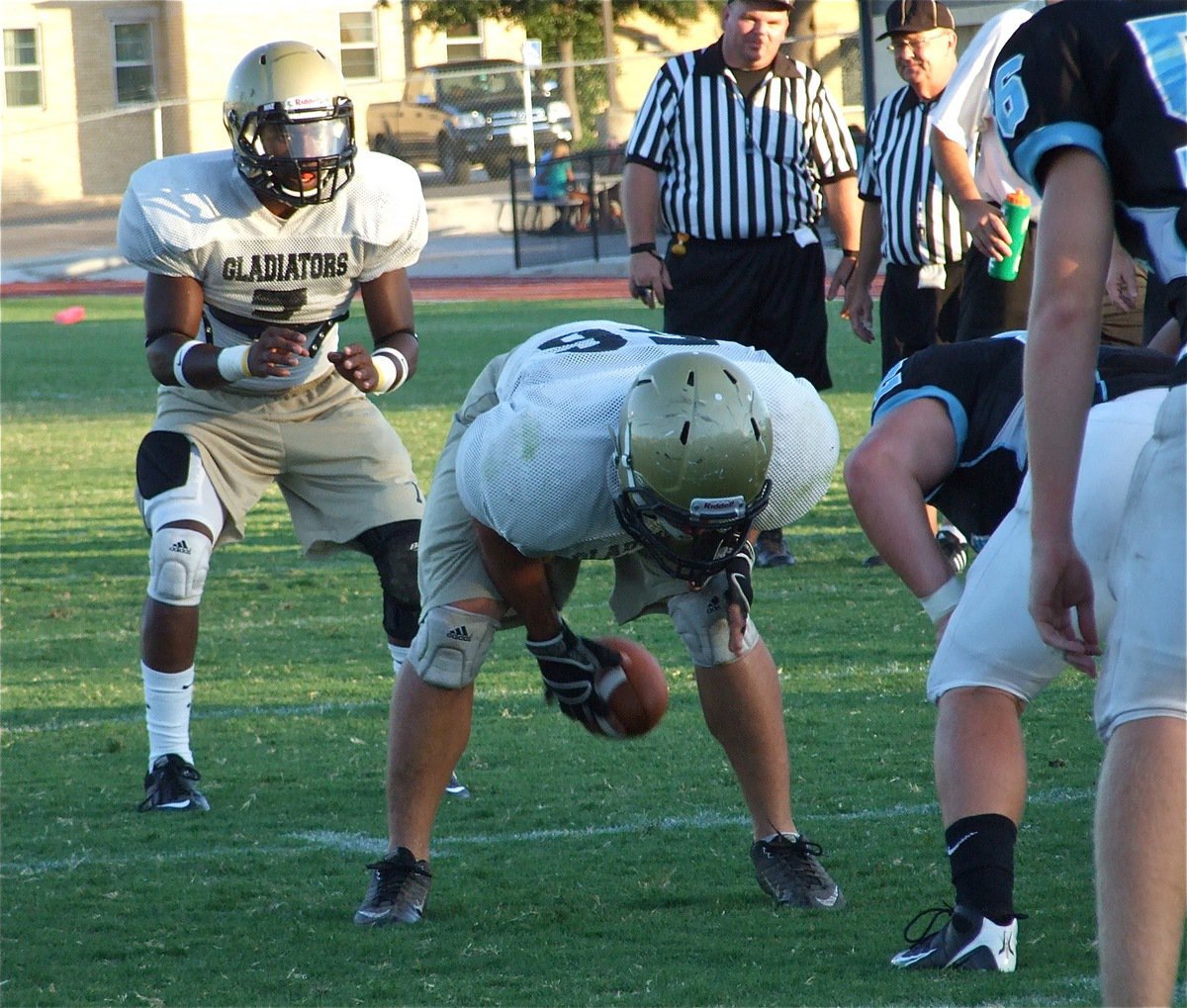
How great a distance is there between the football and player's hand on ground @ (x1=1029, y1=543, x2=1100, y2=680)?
1206 mm

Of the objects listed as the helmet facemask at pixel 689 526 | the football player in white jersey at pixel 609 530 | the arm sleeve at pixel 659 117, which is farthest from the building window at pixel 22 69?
the helmet facemask at pixel 689 526

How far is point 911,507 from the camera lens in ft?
9.93

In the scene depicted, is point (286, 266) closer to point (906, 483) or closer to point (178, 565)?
point (178, 565)

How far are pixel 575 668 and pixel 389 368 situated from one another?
1.44 m

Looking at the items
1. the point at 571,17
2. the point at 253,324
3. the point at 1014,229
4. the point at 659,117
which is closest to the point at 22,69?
the point at 571,17

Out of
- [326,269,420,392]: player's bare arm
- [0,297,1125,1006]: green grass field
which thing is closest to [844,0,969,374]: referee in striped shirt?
[0,297,1125,1006]: green grass field

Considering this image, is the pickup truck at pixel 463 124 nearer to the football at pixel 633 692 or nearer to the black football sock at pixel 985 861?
the football at pixel 633 692


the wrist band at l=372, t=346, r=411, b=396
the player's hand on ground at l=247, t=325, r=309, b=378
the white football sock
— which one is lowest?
the white football sock

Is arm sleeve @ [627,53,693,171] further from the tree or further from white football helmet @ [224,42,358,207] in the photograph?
the tree

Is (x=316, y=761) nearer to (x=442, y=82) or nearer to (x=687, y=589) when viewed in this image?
(x=687, y=589)

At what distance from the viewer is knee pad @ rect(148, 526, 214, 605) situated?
4484 millimetres

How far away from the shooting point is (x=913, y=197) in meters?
6.39

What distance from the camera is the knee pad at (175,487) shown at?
457cm

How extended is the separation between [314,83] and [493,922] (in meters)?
2.30
